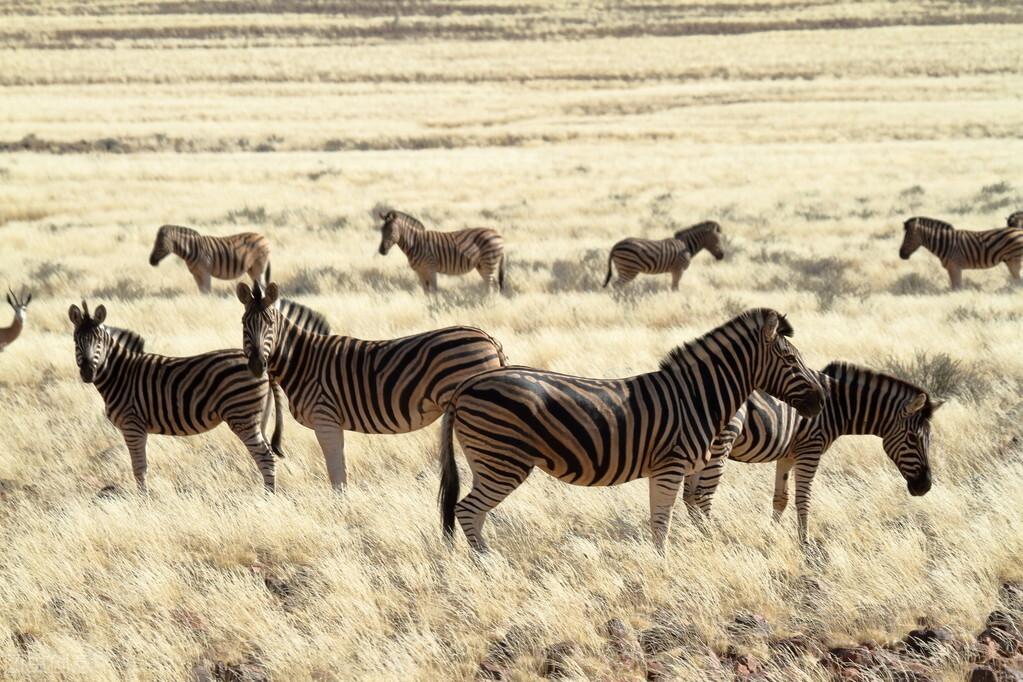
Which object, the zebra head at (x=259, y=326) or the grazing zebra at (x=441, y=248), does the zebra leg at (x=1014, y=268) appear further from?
the zebra head at (x=259, y=326)

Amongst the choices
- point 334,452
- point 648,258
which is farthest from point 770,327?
point 648,258

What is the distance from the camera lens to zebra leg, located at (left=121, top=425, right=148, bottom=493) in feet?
25.2

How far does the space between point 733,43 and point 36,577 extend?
241 feet

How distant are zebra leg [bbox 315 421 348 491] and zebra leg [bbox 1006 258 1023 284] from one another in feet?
43.0

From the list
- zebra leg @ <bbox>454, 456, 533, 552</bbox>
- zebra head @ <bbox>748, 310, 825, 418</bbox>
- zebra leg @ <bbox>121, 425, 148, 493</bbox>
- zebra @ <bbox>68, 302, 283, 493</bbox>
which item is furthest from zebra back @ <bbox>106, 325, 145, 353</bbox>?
zebra head @ <bbox>748, 310, 825, 418</bbox>

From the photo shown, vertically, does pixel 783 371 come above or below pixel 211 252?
above

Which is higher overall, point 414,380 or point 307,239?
point 414,380

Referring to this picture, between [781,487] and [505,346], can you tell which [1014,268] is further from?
[781,487]

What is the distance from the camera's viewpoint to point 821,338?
12.1m

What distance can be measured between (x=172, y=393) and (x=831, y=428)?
15.6ft

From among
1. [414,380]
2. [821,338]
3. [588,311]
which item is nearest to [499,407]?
[414,380]

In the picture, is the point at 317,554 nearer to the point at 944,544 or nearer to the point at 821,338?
the point at 944,544

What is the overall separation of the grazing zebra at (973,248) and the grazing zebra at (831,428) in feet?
35.2

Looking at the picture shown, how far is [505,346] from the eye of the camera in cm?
1222
